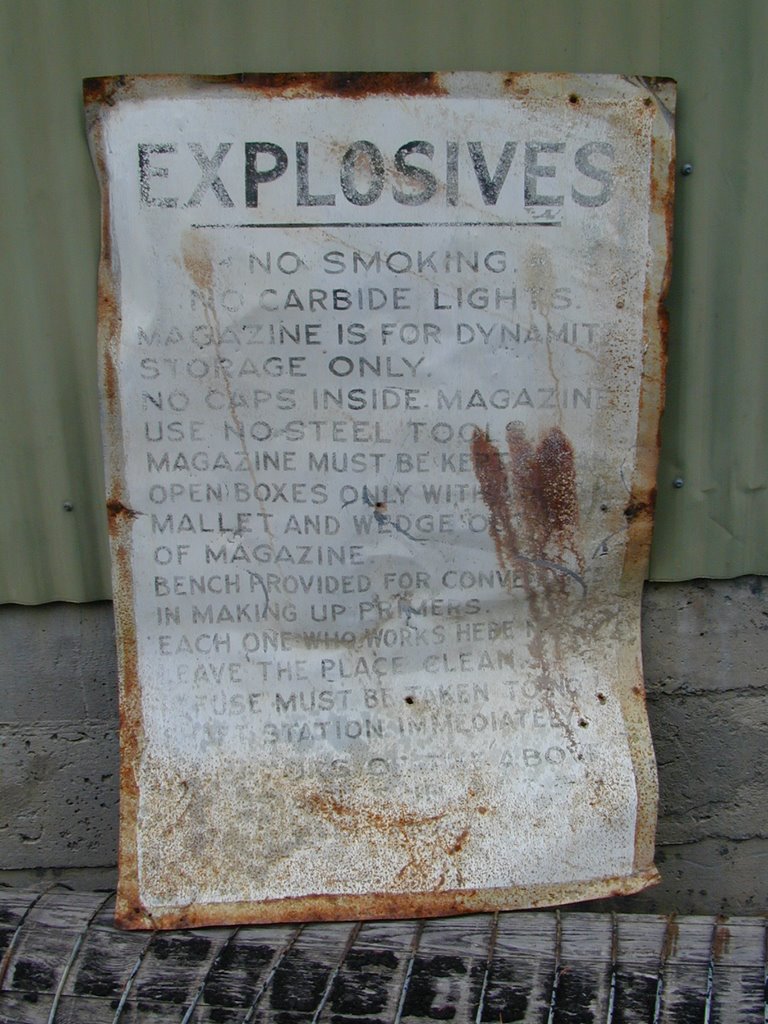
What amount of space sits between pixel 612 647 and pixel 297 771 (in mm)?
899

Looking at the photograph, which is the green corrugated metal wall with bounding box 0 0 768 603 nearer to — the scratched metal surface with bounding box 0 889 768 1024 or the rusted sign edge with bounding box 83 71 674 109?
the rusted sign edge with bounding box 83 71 674 109

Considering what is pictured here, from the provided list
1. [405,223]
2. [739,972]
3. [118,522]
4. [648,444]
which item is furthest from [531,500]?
[739,972]

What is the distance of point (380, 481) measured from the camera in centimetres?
218

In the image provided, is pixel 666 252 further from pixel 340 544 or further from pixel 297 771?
pixel 297 771

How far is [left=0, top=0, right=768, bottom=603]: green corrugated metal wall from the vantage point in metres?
2.06

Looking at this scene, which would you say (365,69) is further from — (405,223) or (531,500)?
(531,500)

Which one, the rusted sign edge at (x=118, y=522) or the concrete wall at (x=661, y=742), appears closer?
the rusted sign edge at (x=118, y=522)

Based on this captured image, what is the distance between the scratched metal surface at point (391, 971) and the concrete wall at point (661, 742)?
0.37 meters

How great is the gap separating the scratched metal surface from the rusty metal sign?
0.12 m

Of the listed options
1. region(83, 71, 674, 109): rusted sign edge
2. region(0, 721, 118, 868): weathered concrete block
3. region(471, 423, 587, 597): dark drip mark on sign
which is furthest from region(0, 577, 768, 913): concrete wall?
region(83, 71, 674, 109): rusted sign edge

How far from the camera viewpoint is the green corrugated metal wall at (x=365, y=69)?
206 cm

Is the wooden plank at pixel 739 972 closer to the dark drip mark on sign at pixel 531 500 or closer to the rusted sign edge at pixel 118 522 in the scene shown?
the dark drip mark on sign at pixel 531 500

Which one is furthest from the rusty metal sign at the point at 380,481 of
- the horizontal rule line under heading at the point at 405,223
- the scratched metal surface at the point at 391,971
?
the scratched metal surface at the point at 391,971

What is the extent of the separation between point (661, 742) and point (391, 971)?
1.00 metres
